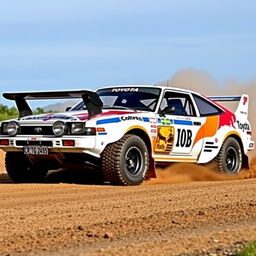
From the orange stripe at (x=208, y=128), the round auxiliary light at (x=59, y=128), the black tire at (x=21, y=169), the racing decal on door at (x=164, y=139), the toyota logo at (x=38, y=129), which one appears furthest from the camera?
the orange stripe at (x=208, y=128)

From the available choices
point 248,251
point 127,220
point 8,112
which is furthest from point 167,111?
point 8,112

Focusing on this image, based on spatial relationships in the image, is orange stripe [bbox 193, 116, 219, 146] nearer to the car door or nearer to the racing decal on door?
the car door

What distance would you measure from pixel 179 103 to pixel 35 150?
9.43 ft

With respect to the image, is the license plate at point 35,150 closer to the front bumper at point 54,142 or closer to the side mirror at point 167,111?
the front bumper at point 54,142

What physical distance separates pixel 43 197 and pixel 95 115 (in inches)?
78.4

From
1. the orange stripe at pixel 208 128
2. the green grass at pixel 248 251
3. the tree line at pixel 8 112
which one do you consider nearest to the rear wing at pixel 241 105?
the orange stripe at pixel 208 128

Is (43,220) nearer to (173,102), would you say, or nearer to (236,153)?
(173,102)

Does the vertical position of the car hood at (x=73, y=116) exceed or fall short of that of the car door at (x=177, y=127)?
it exceeds it

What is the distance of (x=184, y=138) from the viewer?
14.4 m

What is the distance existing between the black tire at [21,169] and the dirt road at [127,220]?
1.27 metres

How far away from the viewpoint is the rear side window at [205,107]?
15.0m

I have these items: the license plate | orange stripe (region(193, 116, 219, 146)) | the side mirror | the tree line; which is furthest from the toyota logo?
the tree line

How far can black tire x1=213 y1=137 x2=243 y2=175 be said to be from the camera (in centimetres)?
1518

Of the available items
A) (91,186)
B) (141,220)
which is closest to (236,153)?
(91,186)
